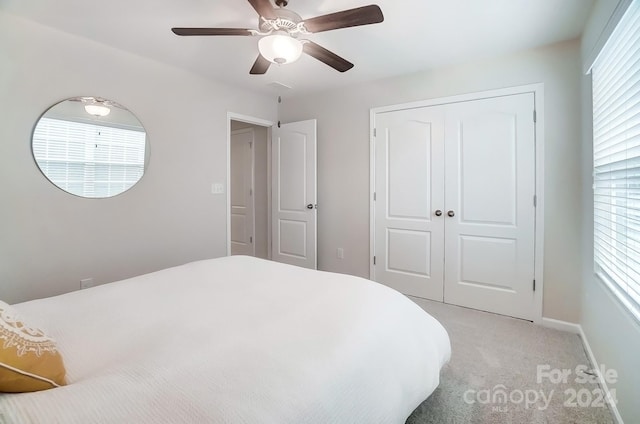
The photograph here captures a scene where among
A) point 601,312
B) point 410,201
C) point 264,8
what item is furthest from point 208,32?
point 601,312

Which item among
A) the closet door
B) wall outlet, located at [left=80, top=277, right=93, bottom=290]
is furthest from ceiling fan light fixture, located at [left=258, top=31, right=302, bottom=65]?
wall outlet, located at [left=80, top=277, right=93, bottom=290]

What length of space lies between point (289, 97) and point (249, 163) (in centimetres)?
126

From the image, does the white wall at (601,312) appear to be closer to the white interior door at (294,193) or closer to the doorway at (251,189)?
the white interior door at (294,193)

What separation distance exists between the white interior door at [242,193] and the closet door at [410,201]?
2159 millimetres

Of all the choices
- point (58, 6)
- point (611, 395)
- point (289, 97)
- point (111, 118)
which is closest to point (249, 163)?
point (289, 97)

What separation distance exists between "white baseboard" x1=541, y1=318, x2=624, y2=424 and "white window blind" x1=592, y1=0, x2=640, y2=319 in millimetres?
557

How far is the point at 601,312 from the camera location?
5.76 feet

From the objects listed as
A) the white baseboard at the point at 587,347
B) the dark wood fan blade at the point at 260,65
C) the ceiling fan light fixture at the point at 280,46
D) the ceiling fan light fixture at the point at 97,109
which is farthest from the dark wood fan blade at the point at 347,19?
the white baseboard at the point at 587,347

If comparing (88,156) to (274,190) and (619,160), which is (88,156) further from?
(619,160)

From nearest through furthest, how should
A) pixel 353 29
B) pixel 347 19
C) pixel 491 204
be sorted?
pixel 347 19 < pixel 353 29 < pixel 491 204

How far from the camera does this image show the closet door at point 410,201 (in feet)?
9.84

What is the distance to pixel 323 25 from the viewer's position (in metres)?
1.69

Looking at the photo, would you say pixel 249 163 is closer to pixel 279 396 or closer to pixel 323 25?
pixel 323 25

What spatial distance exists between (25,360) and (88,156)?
7.29 feet
